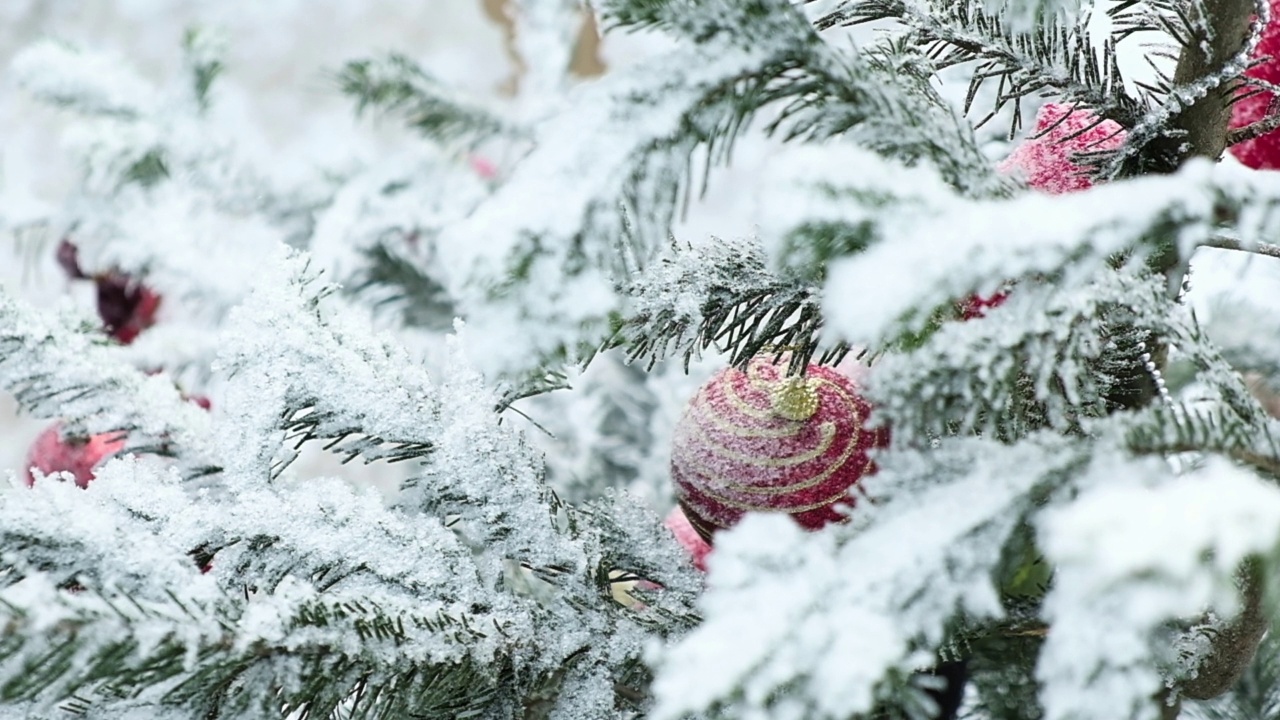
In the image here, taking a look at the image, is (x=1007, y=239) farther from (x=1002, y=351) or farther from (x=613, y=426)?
(x=613, y=426)

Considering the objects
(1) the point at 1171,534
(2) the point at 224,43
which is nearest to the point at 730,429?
(1) the point at 1171,534

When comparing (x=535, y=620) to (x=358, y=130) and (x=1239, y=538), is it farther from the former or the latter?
(x=358, y=130)

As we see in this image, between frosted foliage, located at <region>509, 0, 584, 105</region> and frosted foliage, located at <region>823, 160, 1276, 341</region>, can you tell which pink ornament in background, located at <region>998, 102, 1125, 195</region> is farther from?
frosted foliage, located at <region>509, 0, 584, 105</region>

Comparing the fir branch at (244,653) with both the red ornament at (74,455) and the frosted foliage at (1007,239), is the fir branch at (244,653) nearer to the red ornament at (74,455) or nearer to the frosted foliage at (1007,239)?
the frosted foliage at (1007,239)

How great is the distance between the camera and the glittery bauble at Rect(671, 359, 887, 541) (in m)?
0.40


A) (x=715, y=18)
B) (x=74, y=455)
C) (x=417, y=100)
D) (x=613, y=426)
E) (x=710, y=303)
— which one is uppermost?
(x=715, y=18)

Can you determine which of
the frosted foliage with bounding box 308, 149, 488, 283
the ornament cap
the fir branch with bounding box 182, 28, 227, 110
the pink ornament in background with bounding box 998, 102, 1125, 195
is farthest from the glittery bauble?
the fir branch with bounding box 182, 28, 227, 110

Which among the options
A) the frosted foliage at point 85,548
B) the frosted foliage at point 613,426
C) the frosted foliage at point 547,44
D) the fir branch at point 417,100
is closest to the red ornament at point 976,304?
the frosted foliage at point 85,548

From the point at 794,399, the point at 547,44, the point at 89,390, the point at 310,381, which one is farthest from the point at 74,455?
the point at 547,44

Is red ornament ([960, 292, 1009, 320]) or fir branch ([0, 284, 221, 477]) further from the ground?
red ornament ([960, 292, 1009, 320])

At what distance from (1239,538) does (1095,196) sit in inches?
3.2

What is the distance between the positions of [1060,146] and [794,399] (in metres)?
0.13

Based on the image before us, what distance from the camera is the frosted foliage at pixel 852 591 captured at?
8.4 inches

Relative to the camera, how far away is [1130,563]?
0.17m
